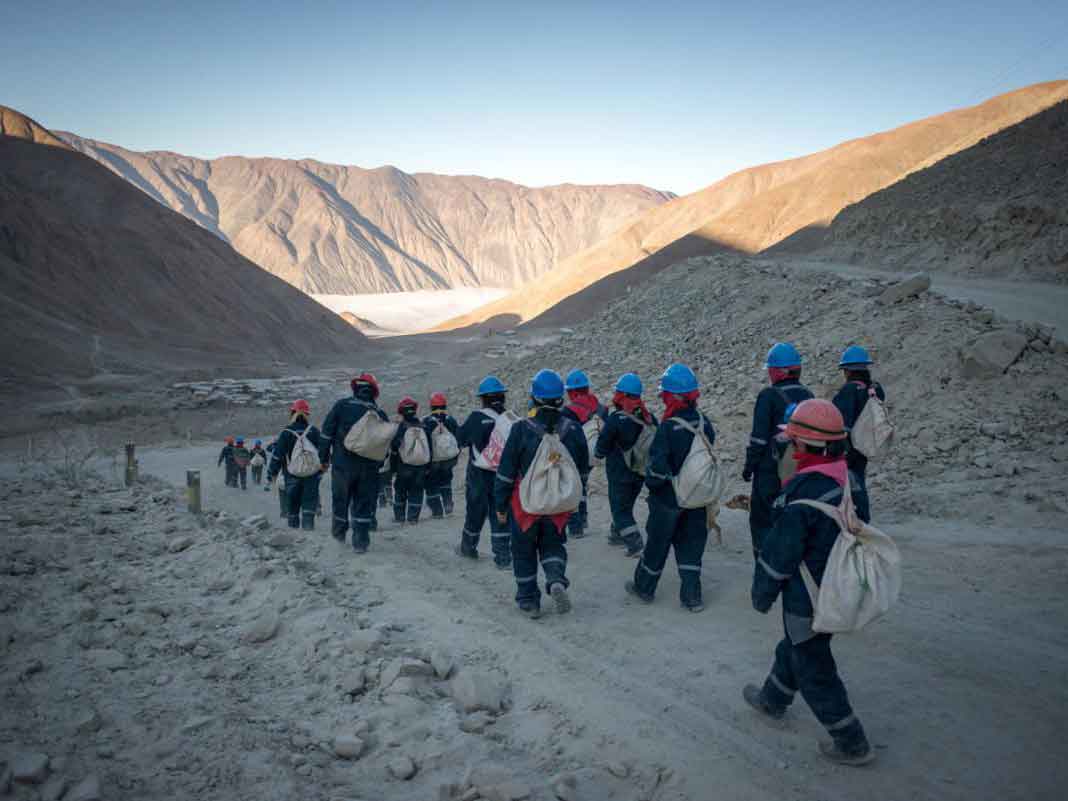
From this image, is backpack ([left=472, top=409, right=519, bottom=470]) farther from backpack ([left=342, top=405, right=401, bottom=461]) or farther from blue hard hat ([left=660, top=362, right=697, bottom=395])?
blue hard hat ([left=660, top=362, right=697, bottom=395])

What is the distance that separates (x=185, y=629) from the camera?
4844 mm

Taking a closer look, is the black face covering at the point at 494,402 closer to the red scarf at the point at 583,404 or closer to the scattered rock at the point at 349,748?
the red scarf at the point at 583,404

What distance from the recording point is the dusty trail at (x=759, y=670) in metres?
3.46

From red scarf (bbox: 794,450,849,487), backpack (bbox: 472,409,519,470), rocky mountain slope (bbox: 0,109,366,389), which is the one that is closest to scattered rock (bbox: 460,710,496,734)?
red scarf (bbox: 794,450,849,487)

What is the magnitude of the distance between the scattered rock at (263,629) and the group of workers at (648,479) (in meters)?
1.87

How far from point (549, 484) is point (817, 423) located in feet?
7.51

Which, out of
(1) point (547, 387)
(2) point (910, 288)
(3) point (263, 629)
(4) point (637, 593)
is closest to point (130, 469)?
(3) point (263, 629)

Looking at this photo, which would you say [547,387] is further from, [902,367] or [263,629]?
[902,367]

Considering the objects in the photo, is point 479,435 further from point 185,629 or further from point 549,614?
point 185,629

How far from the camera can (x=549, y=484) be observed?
534 cm

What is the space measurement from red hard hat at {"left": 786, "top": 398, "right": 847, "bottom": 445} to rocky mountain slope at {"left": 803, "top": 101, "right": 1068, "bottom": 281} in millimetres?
16215

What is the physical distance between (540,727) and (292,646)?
6.24 feet

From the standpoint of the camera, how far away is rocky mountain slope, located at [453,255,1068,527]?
27.4ft

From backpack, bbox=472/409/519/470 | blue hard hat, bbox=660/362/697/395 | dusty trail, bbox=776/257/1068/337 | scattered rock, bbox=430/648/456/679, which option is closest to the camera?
scattered rock, bbox=430/648/456/679
